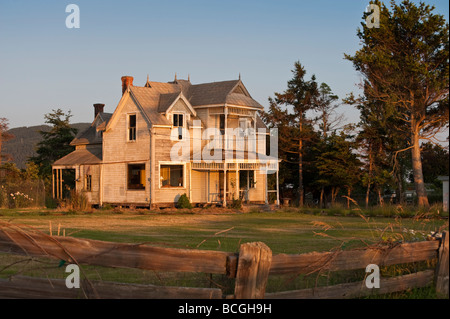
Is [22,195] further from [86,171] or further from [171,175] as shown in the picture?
[171,175]

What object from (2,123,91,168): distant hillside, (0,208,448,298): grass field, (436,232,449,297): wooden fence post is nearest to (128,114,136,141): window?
(0,208,448,298): grass field

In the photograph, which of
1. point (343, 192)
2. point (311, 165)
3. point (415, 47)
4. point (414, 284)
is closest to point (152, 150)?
point (311, 165)

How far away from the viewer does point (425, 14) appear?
28719 mm

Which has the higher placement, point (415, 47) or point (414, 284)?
point (415, 47)

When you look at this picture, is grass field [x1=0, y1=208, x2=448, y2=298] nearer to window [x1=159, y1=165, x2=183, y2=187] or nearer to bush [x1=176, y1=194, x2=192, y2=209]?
bush [x1=176, y1=194, x2=192, y2=209]

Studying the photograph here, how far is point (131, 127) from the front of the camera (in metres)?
32.0

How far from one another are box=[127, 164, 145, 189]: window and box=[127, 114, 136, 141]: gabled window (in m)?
1.73

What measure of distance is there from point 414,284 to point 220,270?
10.5ft

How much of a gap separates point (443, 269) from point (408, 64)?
884 inches

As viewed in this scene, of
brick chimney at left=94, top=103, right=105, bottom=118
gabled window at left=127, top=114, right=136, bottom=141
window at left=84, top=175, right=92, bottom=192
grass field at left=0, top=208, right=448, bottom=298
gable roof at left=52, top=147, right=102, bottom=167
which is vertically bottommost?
grass field at left=0, top=208, right=448, bottom=298

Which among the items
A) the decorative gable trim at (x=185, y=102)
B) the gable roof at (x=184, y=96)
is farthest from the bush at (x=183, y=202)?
the decorative gable trim at (x=185, y=102)

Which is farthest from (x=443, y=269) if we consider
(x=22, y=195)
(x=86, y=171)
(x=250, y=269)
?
(x=86, y=171)

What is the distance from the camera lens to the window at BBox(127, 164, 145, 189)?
1268 inches
